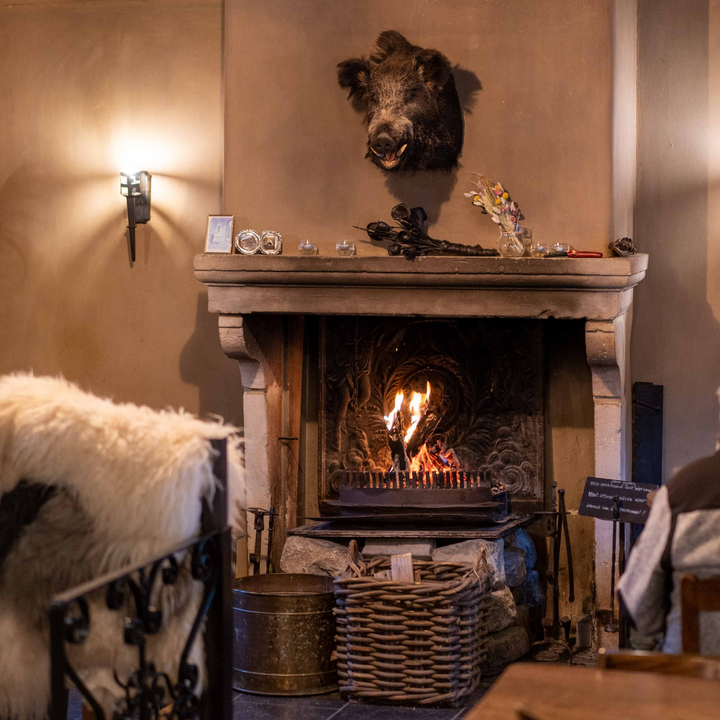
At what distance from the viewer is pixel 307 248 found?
442cm

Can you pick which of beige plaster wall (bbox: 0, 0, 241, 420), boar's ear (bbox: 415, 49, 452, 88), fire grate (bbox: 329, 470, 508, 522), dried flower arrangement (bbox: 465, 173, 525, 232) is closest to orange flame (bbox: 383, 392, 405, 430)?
fire grate (bbox: 329, 470, 508, 522)

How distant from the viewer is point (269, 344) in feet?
16.0

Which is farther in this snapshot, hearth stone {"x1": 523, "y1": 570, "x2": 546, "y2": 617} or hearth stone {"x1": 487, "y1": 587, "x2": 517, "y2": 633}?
hearth stone {"x1": 523, "y1": 570, "x2": 546, "y2": 617}

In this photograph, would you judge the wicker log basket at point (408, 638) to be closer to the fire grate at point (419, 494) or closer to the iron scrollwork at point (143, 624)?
the fire grate at point (419, 494)

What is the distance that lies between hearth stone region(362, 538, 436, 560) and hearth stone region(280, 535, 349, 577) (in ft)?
0.40

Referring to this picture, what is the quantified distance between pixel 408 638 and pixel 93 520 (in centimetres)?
183

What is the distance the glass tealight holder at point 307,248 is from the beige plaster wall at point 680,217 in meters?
1.69

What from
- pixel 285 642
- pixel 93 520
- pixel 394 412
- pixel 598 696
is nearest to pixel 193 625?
pixel 93 520

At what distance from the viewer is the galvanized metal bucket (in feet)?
12.8

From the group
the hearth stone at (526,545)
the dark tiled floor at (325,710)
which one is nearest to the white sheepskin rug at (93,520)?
the dark tiled floor at (325,710)

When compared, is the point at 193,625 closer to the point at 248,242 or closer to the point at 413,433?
the point at 248,242

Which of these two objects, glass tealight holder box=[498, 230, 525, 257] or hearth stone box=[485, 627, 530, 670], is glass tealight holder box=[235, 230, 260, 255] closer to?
glass tealight holder box=[498, 230, 525, 257]

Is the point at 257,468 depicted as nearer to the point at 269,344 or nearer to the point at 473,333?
the point at 269,344

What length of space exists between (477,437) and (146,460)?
9.49ft
